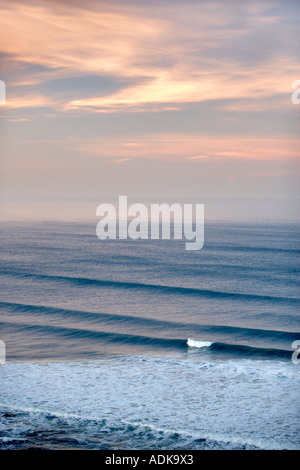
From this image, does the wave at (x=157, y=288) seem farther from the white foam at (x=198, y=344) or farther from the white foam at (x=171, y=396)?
the white foam at (x=171, y=396)

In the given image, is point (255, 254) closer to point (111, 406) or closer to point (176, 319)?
point (176, 319)

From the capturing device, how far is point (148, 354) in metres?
14.8

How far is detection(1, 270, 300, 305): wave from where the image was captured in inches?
935

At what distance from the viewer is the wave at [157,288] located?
23750 mm

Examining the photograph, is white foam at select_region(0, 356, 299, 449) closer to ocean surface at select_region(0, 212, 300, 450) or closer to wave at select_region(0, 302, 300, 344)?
ocean surface at select_region(0, 212, 300, 450)

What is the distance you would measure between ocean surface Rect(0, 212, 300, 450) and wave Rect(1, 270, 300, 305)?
0.36ft

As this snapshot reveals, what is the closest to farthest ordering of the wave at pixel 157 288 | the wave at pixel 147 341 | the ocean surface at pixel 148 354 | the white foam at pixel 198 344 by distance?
1. the ocean surface at pixel 148 354
2. the wave at pixel 147 341
3. the white foam at pixel 198 344
4. the wave at pixel 157 288

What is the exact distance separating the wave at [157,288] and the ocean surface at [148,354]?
11 cm

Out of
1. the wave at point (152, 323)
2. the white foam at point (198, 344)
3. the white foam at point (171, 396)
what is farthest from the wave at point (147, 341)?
the wave at point (152, 323)

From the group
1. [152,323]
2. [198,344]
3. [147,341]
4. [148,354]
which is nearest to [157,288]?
[152,323]

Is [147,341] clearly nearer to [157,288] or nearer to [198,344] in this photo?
[198,344]

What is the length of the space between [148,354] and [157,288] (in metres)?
11.0

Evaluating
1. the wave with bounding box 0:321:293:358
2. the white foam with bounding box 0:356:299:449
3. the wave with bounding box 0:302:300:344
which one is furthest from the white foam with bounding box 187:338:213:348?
the white foam with bounding box 0:356:299:449

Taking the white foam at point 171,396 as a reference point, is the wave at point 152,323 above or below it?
above
